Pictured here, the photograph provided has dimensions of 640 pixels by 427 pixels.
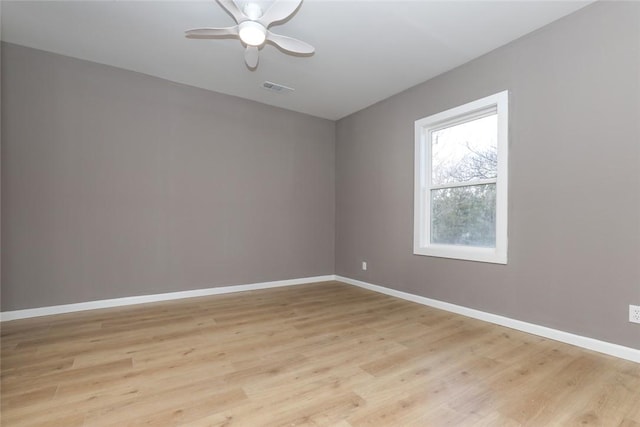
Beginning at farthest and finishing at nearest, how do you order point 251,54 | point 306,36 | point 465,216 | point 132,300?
point 132,300, point 465,216, point 306,36, point 251,54

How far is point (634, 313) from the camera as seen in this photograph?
2.02 m

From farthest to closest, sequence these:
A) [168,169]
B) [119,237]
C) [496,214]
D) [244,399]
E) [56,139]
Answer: [168,169] → [119,237] → [56,139] → [496,214] → [244,399]

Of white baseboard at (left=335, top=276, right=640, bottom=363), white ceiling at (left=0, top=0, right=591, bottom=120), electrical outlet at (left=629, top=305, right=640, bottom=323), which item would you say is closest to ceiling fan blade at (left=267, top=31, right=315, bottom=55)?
white ceiling at (left=0, top=0, right=591, bottom=120)

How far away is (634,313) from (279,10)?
326 cm

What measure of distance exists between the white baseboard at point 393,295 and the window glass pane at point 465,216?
2.32ft

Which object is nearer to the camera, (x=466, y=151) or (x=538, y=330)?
(x=538, y=330)

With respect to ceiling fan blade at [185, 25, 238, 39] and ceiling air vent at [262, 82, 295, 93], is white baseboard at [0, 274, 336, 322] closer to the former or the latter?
ceiling air vent at [262, 82, 295, 93]

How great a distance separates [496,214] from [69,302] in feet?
14.6

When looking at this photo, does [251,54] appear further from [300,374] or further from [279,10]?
[300,374]

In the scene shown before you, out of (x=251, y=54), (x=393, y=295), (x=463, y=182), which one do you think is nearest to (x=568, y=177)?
(x=463, y=182)

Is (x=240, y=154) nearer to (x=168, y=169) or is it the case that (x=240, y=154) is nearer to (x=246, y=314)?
(x=168, y=169)

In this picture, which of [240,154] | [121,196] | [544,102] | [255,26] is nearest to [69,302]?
[121,196]

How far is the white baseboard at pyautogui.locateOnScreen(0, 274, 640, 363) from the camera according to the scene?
215 centimetres

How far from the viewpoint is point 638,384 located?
1.73 metres
